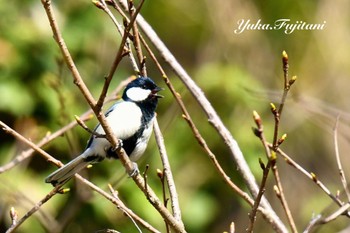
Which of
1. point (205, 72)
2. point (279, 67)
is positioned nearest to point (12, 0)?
point (205, 72)

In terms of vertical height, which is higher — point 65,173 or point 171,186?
point 65,173

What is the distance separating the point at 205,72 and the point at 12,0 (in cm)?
153

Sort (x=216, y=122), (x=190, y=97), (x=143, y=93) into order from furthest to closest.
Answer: (x=190, y=97)
(x=143, y=93)
(x=216, y=122)

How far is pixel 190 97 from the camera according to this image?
4.79m

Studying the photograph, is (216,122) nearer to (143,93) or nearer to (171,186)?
(171,186)

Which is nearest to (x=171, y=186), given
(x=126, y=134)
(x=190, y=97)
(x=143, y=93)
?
(x=126, y=134)

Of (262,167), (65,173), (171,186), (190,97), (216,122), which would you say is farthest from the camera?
(190,97)

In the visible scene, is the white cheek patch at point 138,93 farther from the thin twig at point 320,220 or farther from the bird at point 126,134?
the thin twig at point 320,220

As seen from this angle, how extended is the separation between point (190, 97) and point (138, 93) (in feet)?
5.56

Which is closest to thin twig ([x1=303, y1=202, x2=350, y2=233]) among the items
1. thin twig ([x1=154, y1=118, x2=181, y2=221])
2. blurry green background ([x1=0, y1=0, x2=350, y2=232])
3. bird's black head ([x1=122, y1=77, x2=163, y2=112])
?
thin twig ([x1=154, y1=118, x2=181, y2=221])

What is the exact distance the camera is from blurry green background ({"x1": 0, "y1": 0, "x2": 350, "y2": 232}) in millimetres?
4097

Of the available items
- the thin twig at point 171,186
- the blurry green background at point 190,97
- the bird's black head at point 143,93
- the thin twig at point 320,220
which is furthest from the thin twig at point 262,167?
the bird's black head at point 143,93

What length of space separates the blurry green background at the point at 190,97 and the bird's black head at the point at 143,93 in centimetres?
13

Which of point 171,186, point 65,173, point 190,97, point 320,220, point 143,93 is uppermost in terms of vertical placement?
point 190,97
